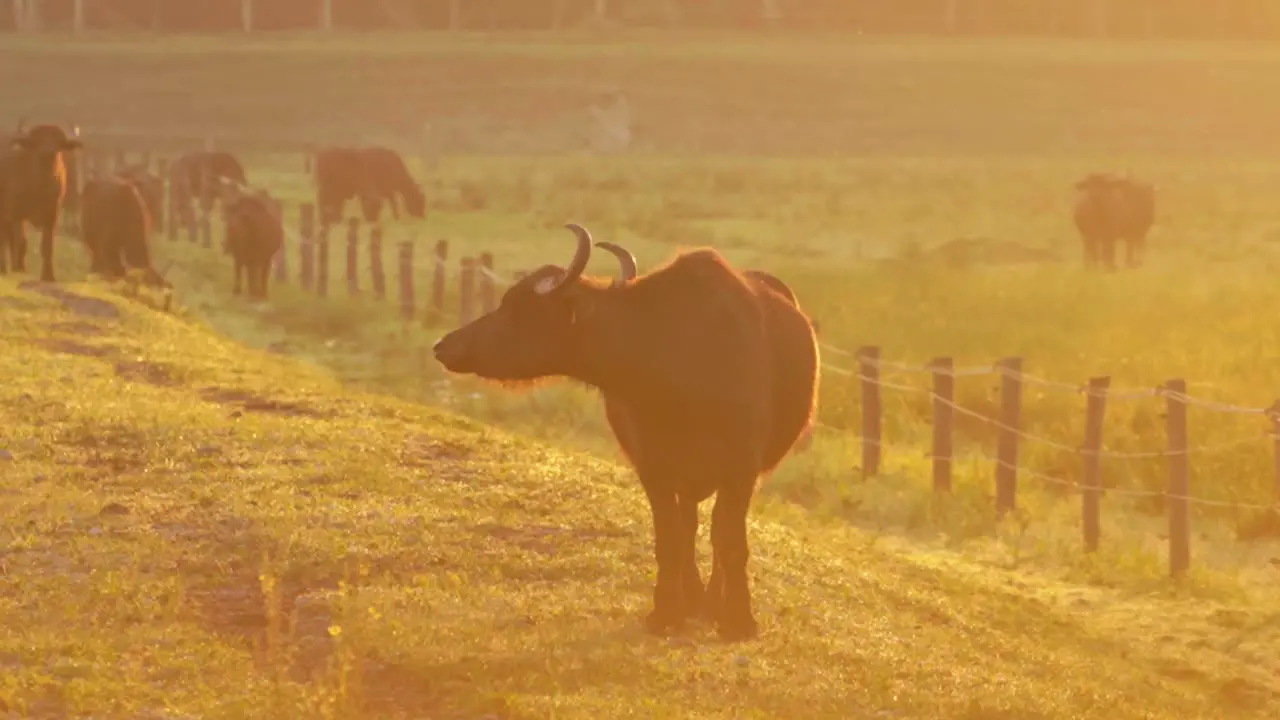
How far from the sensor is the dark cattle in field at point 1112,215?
33.5m

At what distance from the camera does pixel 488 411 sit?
1830 cm

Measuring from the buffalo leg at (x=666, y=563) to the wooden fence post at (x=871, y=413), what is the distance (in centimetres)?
675

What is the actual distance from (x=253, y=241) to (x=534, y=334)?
1774 centimetres

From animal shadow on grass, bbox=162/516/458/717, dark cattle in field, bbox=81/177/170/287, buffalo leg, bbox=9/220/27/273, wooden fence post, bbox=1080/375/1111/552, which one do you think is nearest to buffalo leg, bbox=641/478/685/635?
animal shadow on grass, bbox=162/516/458/717

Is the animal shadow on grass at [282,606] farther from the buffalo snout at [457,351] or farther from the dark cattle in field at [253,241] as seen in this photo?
the dark cattle in field at [253,241]

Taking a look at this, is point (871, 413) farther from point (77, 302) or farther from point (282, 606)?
point (77, 302)

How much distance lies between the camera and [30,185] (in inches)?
885

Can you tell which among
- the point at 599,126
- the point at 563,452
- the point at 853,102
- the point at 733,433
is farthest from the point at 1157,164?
the point at 733,433

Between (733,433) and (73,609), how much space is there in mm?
2836

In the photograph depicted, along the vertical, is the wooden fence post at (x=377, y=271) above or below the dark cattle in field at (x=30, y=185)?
below

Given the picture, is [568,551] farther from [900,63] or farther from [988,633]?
[900,63]

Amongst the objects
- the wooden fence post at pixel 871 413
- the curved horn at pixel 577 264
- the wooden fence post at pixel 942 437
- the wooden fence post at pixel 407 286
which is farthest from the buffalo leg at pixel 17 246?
the curved horn at pixel 577 264

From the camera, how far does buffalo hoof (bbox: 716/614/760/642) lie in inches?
352

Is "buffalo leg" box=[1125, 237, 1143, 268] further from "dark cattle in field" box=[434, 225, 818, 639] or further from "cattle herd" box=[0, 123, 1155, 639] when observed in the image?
"dark cattle in field" box=[434, 225, 818, 639]
